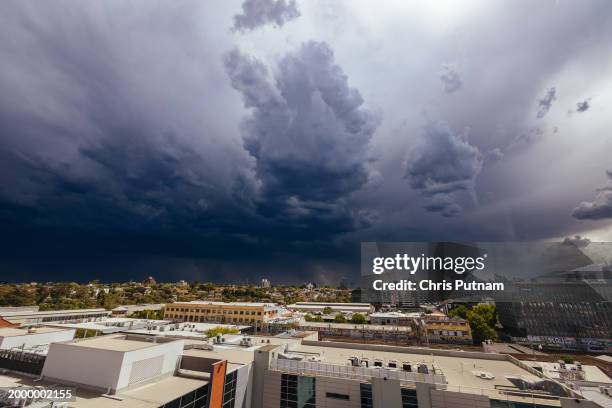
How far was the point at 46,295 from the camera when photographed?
11969 cm

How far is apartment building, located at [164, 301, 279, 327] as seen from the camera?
271 feet

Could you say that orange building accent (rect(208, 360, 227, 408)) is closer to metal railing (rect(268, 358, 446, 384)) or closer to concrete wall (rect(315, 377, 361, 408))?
metal railing (rect(268, 358, 446, 384))

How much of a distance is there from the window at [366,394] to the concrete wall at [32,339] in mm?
30692

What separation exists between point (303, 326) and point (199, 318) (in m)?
38.8

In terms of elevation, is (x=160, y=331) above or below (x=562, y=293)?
below

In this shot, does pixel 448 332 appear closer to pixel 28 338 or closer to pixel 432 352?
pixel 432 352

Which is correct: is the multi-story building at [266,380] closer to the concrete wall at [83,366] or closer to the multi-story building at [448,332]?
the concrete wall at [83,366]

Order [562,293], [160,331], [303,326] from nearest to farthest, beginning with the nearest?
[160,331], [303,326], [562,293]

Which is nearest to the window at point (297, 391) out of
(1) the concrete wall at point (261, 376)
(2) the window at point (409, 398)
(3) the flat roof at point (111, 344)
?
(1) the concrete wall at point (261, 376)

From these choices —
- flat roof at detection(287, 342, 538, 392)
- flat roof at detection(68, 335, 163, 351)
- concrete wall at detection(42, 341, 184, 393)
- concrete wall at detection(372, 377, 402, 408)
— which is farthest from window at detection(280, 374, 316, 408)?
flat roof at detection(68, 335, 163, 351)

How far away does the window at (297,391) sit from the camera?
69.0 ft

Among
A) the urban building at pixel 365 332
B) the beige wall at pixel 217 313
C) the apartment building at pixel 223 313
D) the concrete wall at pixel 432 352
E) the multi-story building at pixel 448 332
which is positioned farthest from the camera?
the beige wall at pixel 217 313

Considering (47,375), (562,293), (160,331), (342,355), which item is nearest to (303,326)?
(160,331)

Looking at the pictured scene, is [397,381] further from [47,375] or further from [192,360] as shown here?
[47,375]
